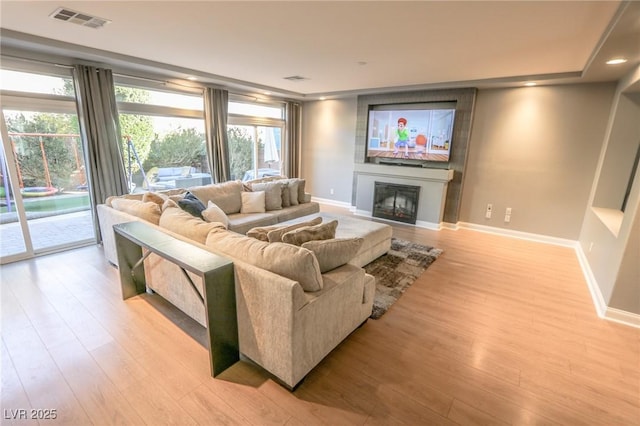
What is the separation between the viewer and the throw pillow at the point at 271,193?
464 centimetres

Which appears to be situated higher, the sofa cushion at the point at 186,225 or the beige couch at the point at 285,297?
the sofa cushion at the point at 186,225

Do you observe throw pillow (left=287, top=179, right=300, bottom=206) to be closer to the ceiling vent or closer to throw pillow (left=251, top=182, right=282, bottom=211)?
throw pillow (left=251, top=182, right=282, bottom=211)

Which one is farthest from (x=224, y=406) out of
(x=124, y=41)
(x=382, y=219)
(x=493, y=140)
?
(x=493, y=140)

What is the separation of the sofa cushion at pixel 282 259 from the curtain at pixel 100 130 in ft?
10.2

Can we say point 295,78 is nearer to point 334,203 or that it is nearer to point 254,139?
point 254,139

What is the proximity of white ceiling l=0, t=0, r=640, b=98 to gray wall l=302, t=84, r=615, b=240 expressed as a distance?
0.52 metres

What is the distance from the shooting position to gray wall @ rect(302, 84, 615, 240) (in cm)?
424

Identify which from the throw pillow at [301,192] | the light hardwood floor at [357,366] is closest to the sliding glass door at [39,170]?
the light hardwood floor at [357,366]

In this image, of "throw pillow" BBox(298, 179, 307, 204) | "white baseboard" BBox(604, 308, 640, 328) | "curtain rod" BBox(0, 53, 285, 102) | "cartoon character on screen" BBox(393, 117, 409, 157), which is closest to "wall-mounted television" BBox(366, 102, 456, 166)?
"cartoon character on screen" BBox(393, 117, 409, 157)

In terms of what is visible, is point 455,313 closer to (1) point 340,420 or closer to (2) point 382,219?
(1) point 340,420

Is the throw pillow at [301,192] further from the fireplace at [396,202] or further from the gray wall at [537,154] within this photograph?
the gray wall at [537,154]

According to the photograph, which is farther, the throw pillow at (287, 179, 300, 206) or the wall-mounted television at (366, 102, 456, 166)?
the wall-mounted television at (366, 102, 456, 166)

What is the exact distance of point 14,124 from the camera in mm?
3434

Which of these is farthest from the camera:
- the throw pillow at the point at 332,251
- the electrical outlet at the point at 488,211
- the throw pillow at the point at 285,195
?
the electrical outlet at the point at 488,211
